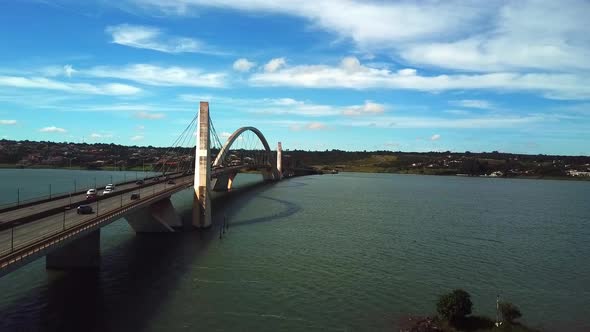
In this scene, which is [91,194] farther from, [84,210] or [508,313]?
[508,313]

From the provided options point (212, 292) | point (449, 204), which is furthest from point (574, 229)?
point (212, 292)

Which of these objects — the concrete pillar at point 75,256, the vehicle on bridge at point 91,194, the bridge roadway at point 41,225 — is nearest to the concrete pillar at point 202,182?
the bridge roadway at point 41,225

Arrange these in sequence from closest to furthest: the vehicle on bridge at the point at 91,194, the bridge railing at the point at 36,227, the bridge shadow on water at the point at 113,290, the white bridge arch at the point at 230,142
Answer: the bridge shadow on water at the point at 113,290 < the bridge railing at the point at 36,227 < the vehicle on bridge at the point at 91,194 < the white bridge arch at the point at 230,142

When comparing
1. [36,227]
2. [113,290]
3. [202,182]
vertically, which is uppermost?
[202,182]

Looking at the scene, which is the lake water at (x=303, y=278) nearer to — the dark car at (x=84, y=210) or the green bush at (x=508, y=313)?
the green bush at (x=508, y=313)

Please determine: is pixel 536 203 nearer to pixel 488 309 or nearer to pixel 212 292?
pixel 488 309

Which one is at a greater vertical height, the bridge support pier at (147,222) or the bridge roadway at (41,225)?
the bridge roadway at (41,225)

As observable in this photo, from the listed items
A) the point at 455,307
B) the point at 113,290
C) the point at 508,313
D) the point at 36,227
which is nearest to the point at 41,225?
the point at 36,227

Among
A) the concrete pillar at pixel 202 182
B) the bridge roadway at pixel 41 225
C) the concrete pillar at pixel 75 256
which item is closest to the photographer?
the bridge roadway at pixel 41 225
